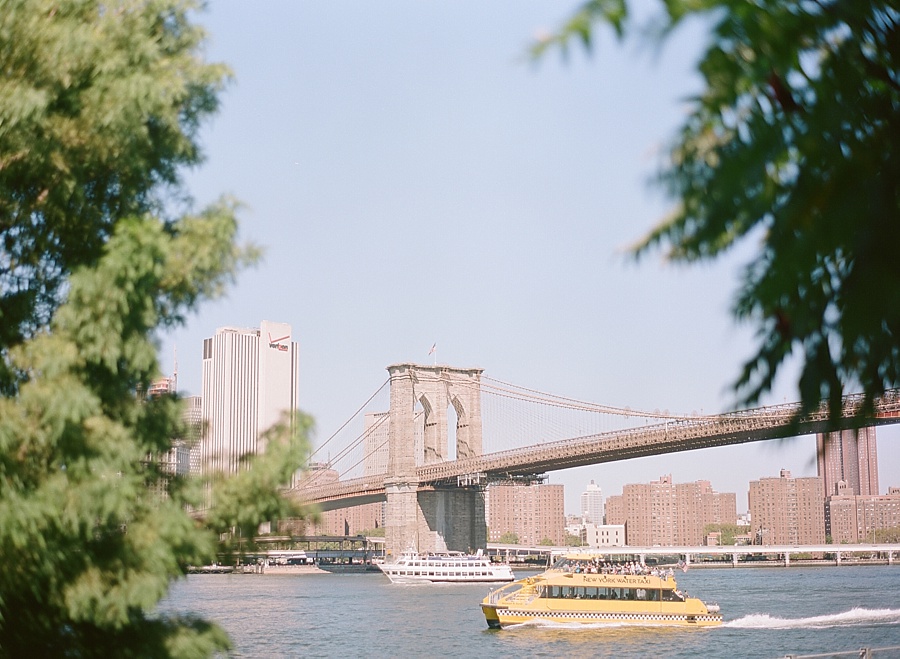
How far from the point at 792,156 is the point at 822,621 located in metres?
41.6

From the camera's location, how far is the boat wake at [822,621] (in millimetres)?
39881

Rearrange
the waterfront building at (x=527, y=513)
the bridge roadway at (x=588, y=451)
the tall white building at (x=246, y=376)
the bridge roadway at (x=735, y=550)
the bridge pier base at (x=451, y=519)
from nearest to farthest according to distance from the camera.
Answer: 1. the bridge roadway at (x=588, y=451)
2. the bridge pier base at (x=451, y=519)
3. the bridge roadway at (x=735, y=550)
4. the tall white building at (x=246, y=376)
5. the waterfront building at (x=527, y=513)

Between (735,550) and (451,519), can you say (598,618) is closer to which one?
(451,519)

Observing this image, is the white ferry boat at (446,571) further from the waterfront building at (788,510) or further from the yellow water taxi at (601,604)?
the waterfront building at (788,510)

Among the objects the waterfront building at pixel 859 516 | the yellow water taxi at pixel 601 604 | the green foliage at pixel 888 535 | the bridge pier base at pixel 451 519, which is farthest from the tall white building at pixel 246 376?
the yellow water taxi at pixel 601 604

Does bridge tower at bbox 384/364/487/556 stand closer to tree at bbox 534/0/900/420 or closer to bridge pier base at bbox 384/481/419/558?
bridge pier base at bbox 384/481/419/558

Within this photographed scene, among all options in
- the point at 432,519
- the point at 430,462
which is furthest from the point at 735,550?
the point at 432,519

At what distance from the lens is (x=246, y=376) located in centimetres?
16850

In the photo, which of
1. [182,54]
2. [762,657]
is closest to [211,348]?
[762,657]

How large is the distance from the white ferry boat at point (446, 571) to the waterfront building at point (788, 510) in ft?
385

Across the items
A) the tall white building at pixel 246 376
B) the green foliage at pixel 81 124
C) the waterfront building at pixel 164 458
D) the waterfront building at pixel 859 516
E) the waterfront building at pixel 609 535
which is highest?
the tall white building at pixel 246 376

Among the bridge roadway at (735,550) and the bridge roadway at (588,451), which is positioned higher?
the bridge roadway at (588,451)

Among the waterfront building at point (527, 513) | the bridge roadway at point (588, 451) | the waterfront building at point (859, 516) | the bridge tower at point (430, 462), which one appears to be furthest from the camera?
the waterfront building at point (527, 513)

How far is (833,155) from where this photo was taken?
3172 millimetres
